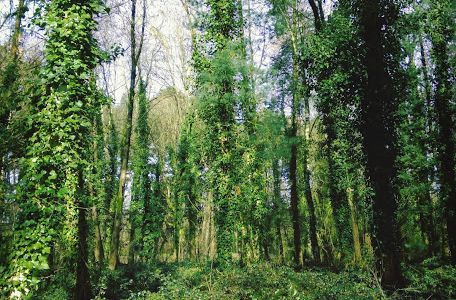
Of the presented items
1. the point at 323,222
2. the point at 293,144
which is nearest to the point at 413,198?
the point at 293,144

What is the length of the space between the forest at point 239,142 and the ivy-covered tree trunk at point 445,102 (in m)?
0.06

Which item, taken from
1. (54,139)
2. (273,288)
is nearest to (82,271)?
(54,139)

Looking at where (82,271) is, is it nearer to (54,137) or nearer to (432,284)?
(54,137)

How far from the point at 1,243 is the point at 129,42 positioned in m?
16.2

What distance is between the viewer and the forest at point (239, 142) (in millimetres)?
6359

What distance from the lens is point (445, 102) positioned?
15.5 m

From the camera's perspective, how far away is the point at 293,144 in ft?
60.2

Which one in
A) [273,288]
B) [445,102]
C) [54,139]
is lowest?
[273,288]

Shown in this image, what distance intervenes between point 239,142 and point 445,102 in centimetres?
936

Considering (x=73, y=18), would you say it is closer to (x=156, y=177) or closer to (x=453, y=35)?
(x=453, y=35)

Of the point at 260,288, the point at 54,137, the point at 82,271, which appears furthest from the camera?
the point at 260,288

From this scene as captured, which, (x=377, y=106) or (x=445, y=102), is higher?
(x=445, y=102)

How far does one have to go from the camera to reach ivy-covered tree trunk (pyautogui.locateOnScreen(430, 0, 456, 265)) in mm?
14969

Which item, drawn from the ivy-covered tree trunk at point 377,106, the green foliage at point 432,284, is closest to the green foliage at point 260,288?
the green foliage at point 432,284
